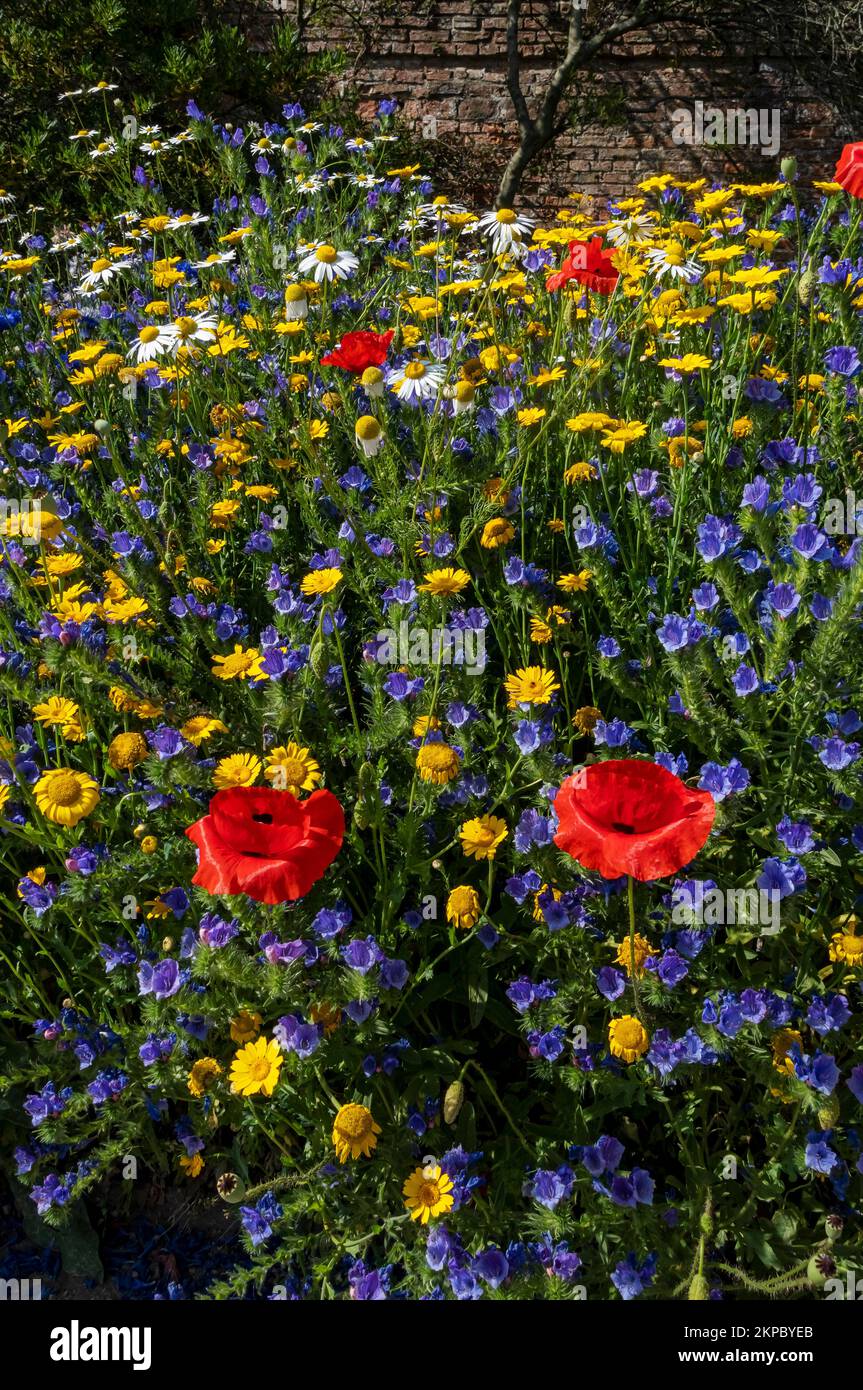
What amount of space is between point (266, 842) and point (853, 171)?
82.0 inches

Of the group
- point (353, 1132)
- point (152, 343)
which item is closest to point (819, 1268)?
point (353, 1132)

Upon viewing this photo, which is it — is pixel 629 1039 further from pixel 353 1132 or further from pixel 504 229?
pixel 504 229

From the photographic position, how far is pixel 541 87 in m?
8.25

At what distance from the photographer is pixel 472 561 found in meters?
2.45

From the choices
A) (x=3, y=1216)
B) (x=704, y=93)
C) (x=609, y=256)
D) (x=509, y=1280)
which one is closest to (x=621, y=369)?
(x=609, y=256)

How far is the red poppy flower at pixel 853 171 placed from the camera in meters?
2.46

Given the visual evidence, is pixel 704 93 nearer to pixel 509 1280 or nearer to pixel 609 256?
pixel 609 256

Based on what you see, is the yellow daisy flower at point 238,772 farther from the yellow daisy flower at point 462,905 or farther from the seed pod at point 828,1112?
the seed pod at point 828,1112

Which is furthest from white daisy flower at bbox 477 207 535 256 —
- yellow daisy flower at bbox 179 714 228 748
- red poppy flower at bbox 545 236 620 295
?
yellow daisy flower at bbox 179 714 228 748

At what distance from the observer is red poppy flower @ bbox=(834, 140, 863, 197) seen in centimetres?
246

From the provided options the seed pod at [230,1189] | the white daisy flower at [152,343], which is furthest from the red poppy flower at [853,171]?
the seed pod at [230,1189]

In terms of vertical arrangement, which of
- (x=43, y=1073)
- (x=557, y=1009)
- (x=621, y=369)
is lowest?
(x=43, y=1073)

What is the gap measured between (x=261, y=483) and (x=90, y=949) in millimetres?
1259

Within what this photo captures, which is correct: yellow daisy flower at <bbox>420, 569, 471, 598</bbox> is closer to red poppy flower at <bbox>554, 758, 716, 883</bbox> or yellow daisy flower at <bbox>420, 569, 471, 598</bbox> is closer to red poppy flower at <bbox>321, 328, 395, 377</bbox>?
red poppy flower at <bbox>321, 328, 395, 377</bbox>
